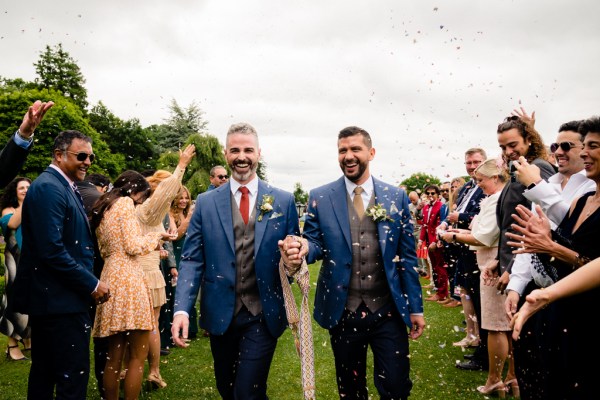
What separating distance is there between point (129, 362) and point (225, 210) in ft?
7.83

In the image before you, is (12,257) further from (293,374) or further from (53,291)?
(293,374)

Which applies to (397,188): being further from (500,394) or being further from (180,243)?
(180,243)

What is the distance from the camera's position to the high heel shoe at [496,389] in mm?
5084

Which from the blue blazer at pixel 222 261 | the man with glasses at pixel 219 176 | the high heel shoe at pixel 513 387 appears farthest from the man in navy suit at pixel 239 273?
the man with glasses at pixel 219 176

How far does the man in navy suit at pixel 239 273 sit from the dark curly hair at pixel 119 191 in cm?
136

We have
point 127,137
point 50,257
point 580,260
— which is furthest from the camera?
point 127,137

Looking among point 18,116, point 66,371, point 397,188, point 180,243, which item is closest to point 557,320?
point 397,188

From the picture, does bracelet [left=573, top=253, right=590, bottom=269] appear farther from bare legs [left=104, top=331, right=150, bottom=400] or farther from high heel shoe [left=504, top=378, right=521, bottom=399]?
bare legs [left=104, top=331, right=150, bottom=400]

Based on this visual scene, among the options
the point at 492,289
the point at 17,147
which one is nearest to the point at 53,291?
the point at 17,147

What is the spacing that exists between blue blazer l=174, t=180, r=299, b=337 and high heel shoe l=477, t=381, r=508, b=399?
10.1 ft

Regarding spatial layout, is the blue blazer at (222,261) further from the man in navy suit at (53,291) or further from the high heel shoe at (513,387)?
the high heel shoe at (513,387)

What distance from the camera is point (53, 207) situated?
368 centimetres

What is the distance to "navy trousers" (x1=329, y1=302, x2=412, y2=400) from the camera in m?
3.64

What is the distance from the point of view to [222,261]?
3680 millimetres
